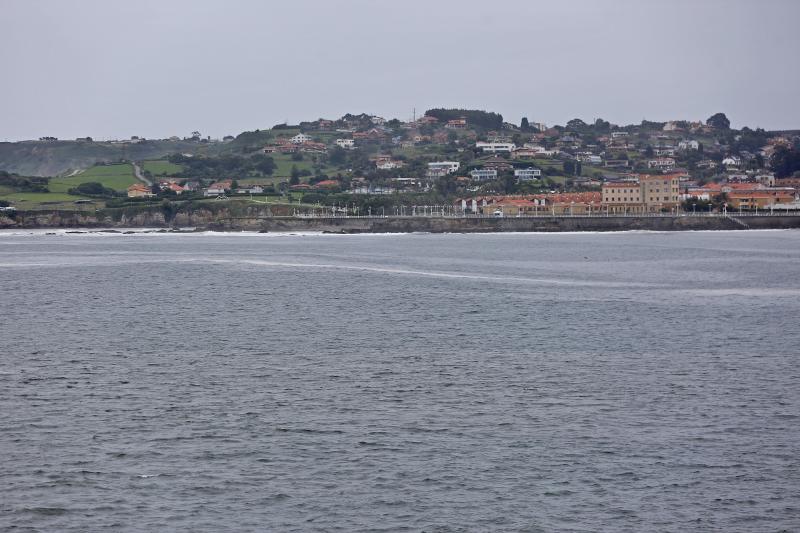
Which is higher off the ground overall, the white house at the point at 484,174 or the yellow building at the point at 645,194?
the white house at the point at 484,174

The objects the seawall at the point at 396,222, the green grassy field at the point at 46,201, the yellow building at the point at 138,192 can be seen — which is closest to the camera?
the seawall at the point at 396,222

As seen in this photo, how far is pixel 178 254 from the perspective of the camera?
90938mm

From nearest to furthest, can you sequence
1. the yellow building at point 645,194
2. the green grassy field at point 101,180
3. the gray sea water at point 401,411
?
the gray sea water at point 401,411 → the yellow building at point 645,194 → the green grassy field at point 101,180

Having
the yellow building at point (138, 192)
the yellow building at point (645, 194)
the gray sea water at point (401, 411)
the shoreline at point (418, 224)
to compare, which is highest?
→ the yellow building at point (138, 192)

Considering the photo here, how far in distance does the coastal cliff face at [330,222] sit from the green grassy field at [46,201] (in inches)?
167

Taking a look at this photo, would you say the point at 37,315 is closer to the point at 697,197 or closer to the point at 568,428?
the point at 568,428

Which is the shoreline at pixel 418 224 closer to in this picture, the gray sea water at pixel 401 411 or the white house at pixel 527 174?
the white house at pixel 527 174

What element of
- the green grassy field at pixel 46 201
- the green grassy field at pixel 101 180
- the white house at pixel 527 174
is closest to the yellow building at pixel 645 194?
the white house at pixel 527 174

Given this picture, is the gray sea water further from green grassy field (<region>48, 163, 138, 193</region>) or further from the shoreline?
green grassy field (<region>48, 163, 138, 193</region>)

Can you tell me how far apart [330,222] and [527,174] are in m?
71.5

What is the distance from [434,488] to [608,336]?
63.2ft

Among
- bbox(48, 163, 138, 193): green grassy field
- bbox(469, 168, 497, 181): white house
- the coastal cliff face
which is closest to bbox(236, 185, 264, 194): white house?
bbox(48, 163, 138, 193): green grassy field

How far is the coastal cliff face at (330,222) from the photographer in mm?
129125

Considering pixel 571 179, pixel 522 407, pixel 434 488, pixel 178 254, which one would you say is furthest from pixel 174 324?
pixel 571 179
